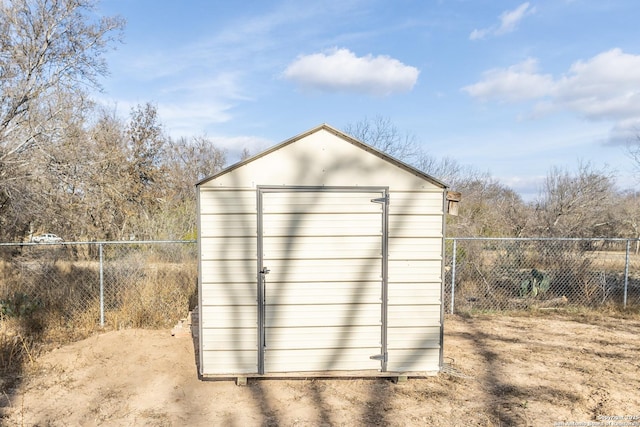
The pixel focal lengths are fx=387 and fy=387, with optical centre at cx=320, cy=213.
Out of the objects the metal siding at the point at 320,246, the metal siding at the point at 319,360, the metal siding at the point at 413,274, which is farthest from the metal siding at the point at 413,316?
the metal siding at the point at 320,246

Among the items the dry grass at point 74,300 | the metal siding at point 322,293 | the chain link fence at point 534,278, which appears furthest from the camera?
the chain link fence at point 534,278

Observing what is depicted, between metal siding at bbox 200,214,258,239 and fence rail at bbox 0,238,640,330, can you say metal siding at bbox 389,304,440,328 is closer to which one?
metal siding at bbox 200,214,258,239

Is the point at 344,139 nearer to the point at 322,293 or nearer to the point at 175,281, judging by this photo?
the point at 322,293

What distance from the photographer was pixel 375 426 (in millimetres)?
3316

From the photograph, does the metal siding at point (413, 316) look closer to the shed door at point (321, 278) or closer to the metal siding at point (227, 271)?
the shed door at point (321, 278)

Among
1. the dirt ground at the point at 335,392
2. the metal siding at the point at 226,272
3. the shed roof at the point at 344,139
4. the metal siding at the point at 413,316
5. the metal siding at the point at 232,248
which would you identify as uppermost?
the shed roof at the point at 344,139

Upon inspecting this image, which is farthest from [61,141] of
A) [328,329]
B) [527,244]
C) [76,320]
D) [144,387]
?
[527,244]

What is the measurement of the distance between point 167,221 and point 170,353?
6.34 metres

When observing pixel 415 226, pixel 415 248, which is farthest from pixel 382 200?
pixel 415 248

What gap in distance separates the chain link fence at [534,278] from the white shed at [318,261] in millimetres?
3514

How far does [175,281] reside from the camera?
23.2 feet

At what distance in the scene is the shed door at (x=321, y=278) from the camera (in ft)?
13.1

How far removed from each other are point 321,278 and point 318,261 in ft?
0.60

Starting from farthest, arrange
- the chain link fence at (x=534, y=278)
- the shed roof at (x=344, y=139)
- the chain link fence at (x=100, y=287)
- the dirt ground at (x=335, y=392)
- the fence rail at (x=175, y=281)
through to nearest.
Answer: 1. the chain link fence at (x=534, y=278)
2. the fence rail at (x=175, y=281)
3. the chain link fence at (x=100, y=287)
4. the shed roof at (x=344, y=139)
5. the dirt ground at (x=335, y=392)
